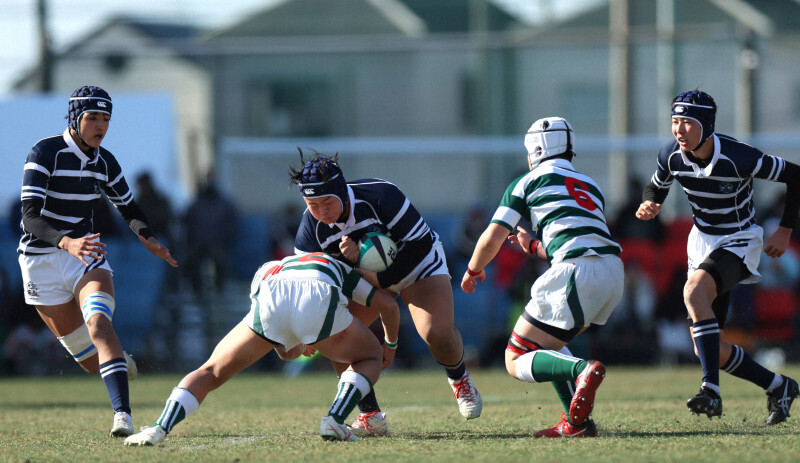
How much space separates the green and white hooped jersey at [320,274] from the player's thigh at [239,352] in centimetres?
24

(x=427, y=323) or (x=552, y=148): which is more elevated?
(x=552, y=148)

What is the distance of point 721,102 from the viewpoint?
61.6 feet

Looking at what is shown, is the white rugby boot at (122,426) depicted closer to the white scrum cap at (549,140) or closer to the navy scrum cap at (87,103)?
the navy scrum cap at (87,103)

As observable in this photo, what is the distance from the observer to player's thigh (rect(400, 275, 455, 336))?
7172 mm

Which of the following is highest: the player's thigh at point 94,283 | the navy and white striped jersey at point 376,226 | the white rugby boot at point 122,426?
the navy and white striped jersey at point 376,226

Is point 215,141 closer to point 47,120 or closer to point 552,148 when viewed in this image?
point 47,120

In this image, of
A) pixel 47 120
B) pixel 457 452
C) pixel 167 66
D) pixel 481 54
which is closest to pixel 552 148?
pixel 457 452

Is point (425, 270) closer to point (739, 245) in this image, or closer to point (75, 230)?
point (739, 245)

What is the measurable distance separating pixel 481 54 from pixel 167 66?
5.44 meters

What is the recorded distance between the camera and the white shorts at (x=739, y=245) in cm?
727

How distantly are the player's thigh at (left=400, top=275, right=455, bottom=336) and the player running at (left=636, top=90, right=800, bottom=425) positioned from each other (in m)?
1.51

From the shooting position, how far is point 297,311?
602cm

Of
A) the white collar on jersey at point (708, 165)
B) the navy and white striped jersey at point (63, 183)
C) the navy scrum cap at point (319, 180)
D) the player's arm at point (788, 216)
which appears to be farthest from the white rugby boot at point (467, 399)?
the navy and white striped jersey at point (63, 183)

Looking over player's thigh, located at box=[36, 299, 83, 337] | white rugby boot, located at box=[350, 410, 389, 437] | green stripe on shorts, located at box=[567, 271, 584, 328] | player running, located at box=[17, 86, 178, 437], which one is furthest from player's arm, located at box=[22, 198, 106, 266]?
green stripe on shorts, located at box=[567, 271, 584, 328]
